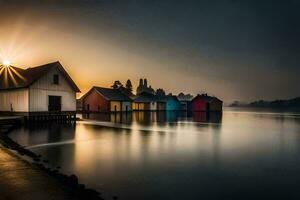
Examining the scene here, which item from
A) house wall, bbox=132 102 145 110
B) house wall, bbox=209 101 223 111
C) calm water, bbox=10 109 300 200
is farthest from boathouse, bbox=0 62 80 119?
house wall, bbox=209 101 223 111

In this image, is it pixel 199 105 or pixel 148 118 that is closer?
pixel 148 118

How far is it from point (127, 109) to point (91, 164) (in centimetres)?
4965

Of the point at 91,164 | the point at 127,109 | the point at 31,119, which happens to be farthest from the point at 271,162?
the point at 127,109

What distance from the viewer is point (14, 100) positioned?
28922 millimetres

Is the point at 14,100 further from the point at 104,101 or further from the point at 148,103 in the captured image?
the point at 148,103

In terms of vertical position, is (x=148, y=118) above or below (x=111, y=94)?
below

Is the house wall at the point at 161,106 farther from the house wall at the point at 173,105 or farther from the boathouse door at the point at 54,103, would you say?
the boathouse door at the point at 54,103

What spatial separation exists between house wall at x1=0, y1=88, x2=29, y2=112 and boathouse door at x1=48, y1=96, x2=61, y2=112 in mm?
2998

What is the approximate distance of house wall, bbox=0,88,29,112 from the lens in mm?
27495

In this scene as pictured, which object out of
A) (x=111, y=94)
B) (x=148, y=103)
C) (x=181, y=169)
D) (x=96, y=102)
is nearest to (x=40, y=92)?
(x=181, y=169)

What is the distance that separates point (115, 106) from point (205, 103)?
30839mm

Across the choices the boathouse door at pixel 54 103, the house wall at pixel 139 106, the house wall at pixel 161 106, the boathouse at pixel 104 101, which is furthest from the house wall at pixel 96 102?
the house wall at pixel 161 106

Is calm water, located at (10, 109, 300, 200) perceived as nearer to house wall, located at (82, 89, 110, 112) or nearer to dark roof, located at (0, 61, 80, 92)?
dark roof, located at (0, 61, 80, 92)

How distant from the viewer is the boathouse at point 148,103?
7062 centimetres
